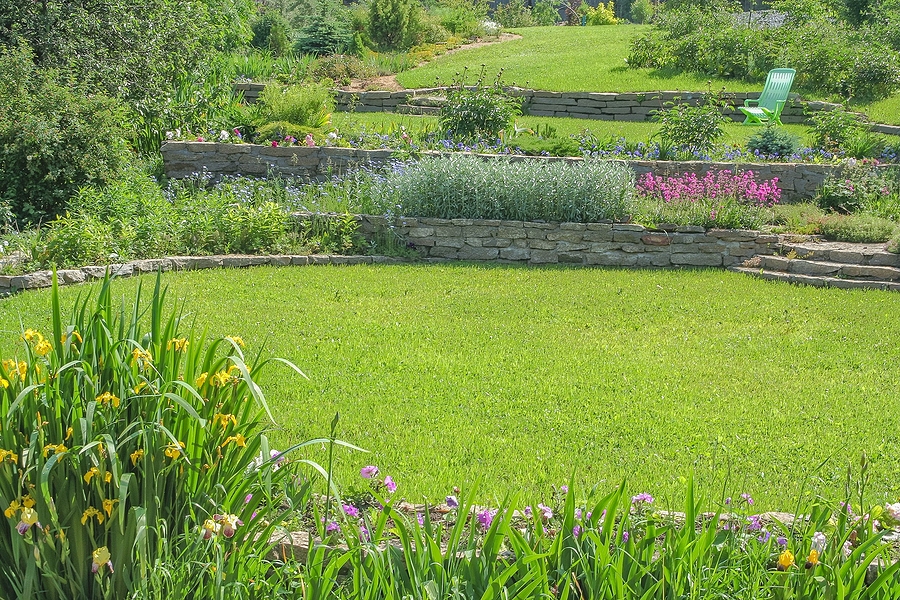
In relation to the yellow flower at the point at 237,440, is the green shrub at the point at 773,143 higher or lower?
higher

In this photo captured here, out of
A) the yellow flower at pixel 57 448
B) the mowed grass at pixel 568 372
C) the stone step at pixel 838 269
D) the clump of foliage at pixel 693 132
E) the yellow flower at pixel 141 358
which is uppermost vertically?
the clump of foliage at pixel 693 132

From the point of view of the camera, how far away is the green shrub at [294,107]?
1158 cm

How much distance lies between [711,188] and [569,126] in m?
5.27

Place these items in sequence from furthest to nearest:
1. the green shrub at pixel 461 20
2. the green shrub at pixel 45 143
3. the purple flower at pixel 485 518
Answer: the green shrub at pixel 461 20, the green shrub at pixel 45 143, the purple flower at pixel 485 518

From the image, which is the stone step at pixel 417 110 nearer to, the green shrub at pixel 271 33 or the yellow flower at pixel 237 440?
the green shrub at pixel 271 33

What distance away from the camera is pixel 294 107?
38.0 feet

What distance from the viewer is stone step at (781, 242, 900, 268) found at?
762cm

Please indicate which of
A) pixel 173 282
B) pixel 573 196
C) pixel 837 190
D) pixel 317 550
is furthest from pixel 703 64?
pixel 317 550

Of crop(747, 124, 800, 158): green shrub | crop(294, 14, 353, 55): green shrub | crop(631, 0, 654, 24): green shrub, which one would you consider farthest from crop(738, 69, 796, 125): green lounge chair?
crop(631, 0, 654, 24): green shrub

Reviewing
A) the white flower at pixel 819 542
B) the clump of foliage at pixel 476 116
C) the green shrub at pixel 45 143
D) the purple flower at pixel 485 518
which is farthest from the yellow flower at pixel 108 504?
the clump of foliage at pixel 476 116

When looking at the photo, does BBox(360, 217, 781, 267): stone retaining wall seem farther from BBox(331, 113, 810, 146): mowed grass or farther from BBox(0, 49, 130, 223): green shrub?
BBox(331, 113, 810, 146): mowed grass

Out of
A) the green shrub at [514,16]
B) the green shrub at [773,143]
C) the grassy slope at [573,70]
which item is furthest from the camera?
the green shrub at [514,16]

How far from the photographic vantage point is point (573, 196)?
8.45 meters

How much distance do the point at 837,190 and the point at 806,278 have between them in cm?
267
